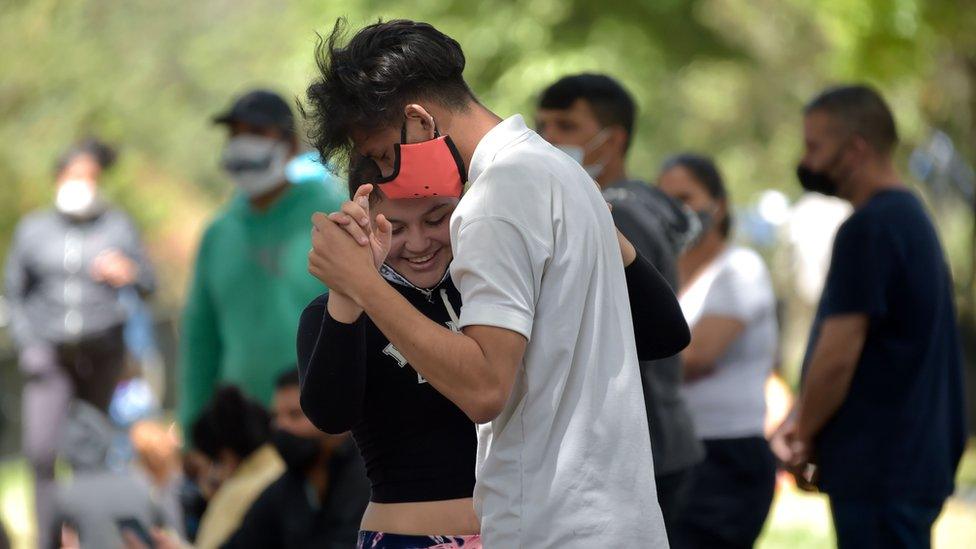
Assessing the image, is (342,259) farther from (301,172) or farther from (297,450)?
(301,172)

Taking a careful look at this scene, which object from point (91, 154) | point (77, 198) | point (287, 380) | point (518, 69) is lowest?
point (287, 380)

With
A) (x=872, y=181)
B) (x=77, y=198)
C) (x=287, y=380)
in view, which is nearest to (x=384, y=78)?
(x=872, y=181)

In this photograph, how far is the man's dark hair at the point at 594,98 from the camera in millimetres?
4965

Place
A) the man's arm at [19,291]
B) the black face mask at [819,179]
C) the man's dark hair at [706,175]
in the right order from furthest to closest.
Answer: the man's arm at [19,291], the man's dark hair at [706,175], the black face mask at [819,179]

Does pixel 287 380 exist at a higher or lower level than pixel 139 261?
lower

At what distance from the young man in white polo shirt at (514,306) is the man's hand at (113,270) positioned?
720 cm

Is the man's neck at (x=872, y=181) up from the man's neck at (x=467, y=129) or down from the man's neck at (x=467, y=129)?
down

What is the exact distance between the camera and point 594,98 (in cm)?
498

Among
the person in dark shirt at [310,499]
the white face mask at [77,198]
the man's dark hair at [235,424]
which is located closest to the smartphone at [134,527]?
the man's dark hair at [235,424]

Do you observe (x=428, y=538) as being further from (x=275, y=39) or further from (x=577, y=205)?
(x=275, y=39)

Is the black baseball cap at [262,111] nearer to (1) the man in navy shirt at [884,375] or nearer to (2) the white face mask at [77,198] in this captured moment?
(1) the man in navy shirt at [884,375]

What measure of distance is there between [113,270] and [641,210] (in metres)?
5.83

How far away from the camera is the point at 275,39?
38.6 metres

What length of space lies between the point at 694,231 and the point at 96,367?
18.8 feet
